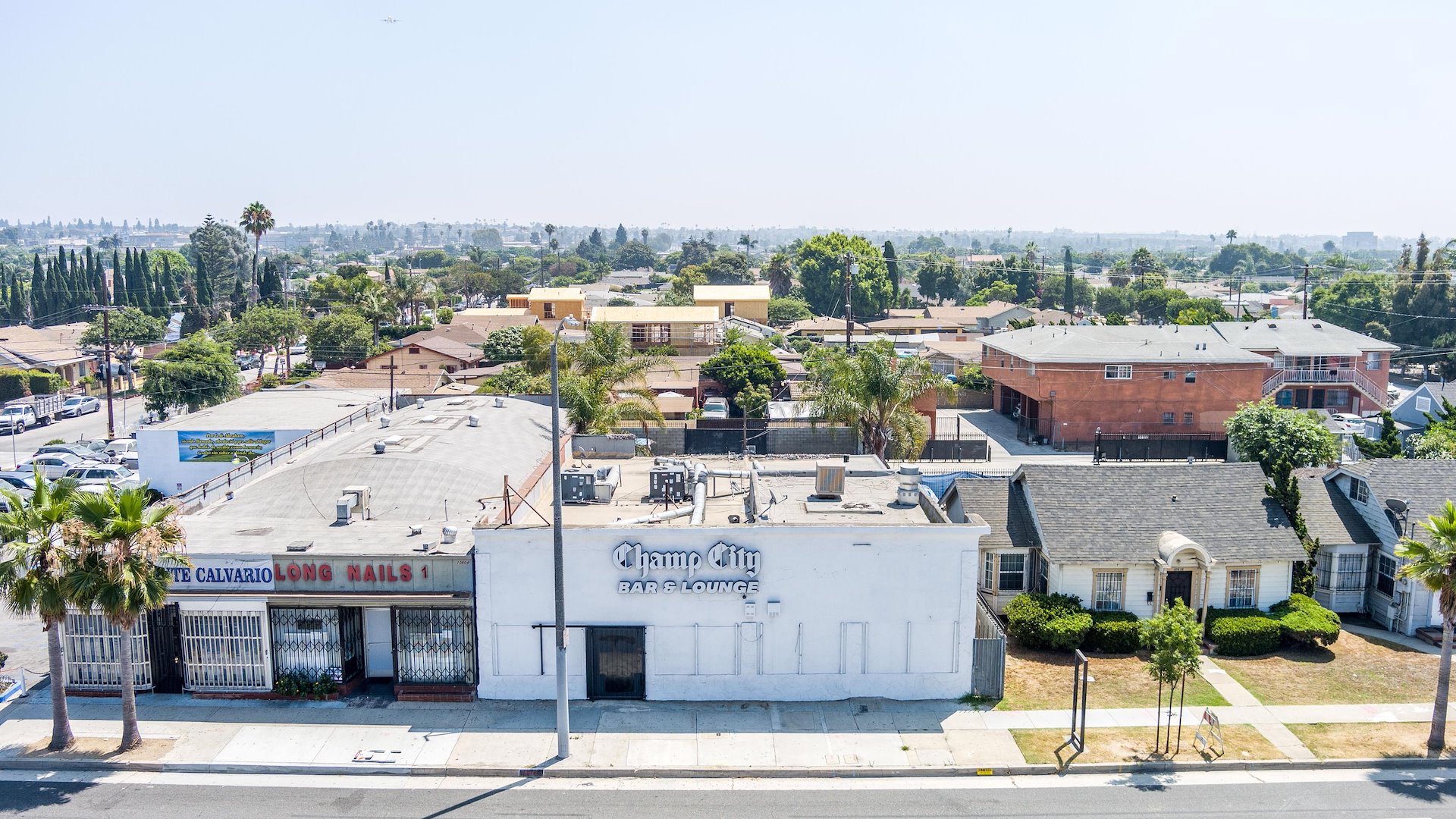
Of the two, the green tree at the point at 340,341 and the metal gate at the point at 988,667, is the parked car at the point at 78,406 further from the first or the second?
the metal gate at the point at 988,667

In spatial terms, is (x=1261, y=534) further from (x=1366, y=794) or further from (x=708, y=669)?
(x=708, y=669)

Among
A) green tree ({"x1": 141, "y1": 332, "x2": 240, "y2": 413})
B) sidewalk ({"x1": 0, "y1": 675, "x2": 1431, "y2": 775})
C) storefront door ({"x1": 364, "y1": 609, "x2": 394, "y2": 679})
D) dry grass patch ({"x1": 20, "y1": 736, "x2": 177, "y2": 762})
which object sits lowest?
sidewalk ({"x1": 0, "y1": 675, "x2": 1431, "y2": 775})

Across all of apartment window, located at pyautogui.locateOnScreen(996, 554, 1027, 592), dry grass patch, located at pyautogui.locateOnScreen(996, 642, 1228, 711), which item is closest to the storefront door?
dry grass patch, located at pyautogui.locateOnScreen(996, 642, 1228, 711)

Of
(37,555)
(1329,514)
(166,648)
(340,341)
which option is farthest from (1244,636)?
(340,341)

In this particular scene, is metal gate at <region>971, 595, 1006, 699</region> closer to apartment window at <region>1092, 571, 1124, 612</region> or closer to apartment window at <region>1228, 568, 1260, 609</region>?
apartment window at <region>1092, 571, 1124, 612</region>

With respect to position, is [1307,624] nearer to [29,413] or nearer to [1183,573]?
[1183,573]

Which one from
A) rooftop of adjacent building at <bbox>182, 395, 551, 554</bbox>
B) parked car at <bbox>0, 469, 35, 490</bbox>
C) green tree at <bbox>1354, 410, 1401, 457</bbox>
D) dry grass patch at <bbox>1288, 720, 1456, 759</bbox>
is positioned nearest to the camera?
dry grass patch at <bbox>1288, 720, 1456, 759</bbox>
